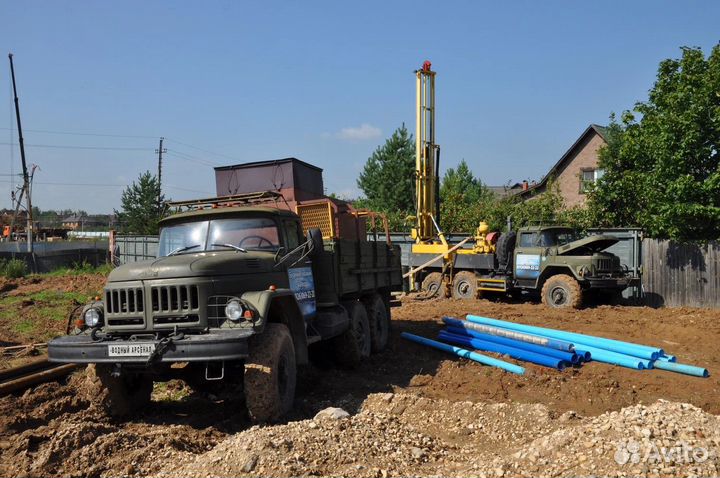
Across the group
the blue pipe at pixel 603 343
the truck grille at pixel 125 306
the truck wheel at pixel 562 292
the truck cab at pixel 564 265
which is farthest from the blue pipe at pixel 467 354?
the truck cab at pixel 564 265

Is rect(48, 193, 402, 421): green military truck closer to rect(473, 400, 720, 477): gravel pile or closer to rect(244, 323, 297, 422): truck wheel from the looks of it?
rect(244, 323, 297, 422): truck wheel

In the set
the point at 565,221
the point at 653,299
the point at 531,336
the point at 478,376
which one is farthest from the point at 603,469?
the point at 565,221

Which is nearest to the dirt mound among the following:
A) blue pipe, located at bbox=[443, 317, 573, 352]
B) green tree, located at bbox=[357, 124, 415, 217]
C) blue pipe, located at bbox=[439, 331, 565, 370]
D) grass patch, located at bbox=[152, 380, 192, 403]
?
grass patch, located at bbox=[152, 380, 192, 403]

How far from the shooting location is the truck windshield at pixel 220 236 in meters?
7.28

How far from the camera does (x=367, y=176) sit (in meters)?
47.6

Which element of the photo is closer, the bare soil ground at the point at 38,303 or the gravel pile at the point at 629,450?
the gravel pile at the point at 629,450

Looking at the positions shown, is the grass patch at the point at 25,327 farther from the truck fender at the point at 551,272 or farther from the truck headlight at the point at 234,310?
the truck fender at the point at 551,272

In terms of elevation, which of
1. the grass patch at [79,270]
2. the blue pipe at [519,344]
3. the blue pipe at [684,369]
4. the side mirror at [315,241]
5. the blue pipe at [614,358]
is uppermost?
the side mirror at [315,241]

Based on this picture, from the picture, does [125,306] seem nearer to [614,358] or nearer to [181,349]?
[181,349]

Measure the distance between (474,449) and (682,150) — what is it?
13.4 metres

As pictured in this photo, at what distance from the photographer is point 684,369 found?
29.2ft

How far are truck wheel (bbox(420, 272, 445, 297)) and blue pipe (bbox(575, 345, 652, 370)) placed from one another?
9.61 m

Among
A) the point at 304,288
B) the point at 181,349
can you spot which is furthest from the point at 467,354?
the point at 181,349

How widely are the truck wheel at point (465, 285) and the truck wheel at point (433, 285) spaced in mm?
496
